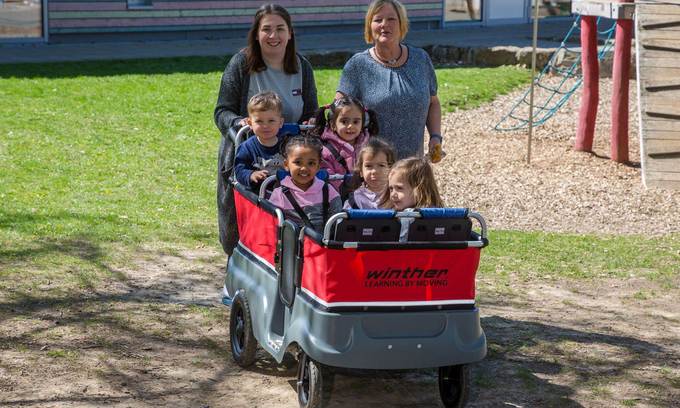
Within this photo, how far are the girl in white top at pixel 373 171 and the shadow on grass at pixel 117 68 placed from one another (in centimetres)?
1169

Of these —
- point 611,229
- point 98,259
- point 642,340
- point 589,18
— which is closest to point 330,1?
point 589,18

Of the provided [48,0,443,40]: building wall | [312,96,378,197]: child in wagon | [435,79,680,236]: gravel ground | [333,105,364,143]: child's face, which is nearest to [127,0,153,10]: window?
[48,0,443,40]: building wall

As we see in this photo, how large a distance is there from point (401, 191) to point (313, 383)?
943 mm

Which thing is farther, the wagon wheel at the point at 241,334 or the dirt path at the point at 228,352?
the wagon wheel at the point at 241,334

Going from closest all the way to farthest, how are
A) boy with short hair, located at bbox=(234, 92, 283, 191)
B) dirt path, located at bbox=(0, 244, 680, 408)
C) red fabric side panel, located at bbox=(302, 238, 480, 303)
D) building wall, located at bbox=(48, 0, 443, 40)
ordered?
red fabric side panel, located at bbox=(302, 238, 480, 303) < dirt path, located at bbox=(0, 244, 680, 408) < boy with short hair, located at bbox=(234, 92, 283, 191) < building wall, located at bbox=(48, 0, 443, 40)

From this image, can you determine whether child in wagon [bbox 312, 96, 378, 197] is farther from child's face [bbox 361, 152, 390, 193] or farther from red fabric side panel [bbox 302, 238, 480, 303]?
red fabric side panel [bbox 302, 238, 480, 303]

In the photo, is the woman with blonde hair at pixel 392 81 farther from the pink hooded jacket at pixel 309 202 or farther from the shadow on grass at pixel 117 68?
the shadow on grass at pixel 117 68

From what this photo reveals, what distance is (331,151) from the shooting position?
19.5 ft

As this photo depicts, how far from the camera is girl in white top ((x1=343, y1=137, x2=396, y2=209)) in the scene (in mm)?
5465

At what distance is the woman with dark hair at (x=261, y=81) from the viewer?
6.21 metres

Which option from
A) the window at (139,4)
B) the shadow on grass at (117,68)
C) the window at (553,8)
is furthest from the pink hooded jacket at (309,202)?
the window at (553,8)

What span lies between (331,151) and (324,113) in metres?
0.22

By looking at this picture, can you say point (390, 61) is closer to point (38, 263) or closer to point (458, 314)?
point (458, 314)

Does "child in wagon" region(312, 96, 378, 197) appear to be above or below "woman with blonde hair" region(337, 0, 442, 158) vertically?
below
